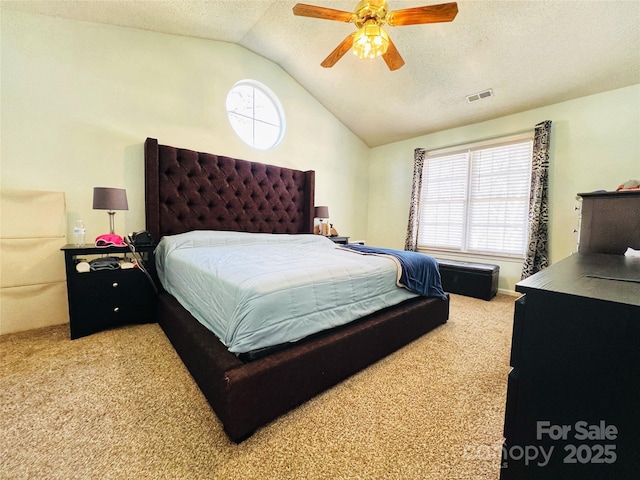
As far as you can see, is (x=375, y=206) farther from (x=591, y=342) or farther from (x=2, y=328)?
(x=2, y=328)

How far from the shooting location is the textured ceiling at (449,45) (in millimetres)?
2234

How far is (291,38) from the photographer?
2.98m

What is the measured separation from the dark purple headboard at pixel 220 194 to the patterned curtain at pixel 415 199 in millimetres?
1761

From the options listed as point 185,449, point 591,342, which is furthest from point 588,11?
point 185,449

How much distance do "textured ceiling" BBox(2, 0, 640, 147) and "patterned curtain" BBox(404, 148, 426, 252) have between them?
2.24 ft

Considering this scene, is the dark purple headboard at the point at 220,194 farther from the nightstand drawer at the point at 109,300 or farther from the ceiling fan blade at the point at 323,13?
the ceiling fan blade at the point at 323,13

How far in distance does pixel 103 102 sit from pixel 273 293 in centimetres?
270

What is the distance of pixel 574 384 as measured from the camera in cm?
57

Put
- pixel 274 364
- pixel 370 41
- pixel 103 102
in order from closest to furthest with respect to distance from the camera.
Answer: pixel 274 364 < pixel 370 41 < pixel 103 102

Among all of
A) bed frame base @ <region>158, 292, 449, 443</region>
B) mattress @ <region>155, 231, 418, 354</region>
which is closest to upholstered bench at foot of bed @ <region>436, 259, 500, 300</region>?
mattress @ <region>155, 231, 418, 354</region>

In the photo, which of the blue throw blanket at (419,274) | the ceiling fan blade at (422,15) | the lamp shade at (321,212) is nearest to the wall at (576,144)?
the blue throw blanket at (419,274)

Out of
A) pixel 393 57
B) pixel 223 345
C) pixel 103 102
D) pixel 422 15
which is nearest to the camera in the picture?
pixel 223 345

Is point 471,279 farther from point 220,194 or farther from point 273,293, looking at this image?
point 220,194

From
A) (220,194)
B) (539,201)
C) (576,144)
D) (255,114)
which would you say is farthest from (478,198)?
(220,194)
